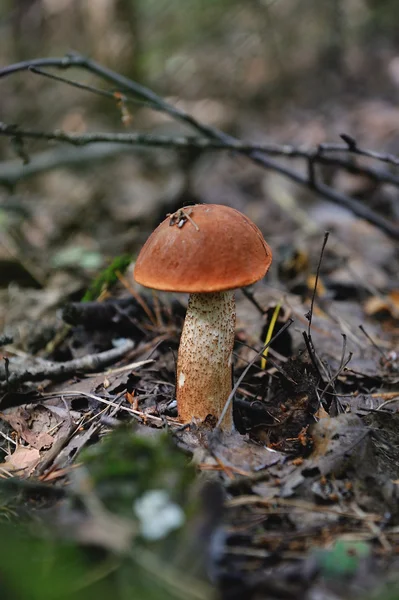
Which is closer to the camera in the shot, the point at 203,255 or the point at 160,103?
the point at 203,255

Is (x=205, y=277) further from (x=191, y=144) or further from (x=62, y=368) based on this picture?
(x=191, y=144)

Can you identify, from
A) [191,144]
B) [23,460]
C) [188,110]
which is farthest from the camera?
[188,110]

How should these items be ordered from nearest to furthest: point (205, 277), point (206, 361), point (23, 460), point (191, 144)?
point (205, 277)
point (23, 460)
point (206, 361)
point (191, 144)

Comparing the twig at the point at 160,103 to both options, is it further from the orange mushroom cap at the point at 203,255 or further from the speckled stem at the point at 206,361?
the speckled stem at the point at 206,361

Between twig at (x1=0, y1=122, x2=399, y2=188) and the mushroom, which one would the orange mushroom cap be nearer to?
the mushroom

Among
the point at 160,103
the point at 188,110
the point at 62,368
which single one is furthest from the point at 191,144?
the point at 188,110

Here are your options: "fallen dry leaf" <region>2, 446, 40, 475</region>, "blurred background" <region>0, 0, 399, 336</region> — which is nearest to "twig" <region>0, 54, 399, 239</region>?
"blurred background" <region>0, 0, 399, 336</region>

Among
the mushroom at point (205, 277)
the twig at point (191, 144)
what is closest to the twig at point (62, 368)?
the mushroom at point (205, 277)

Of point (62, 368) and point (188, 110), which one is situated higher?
point (188, 110)
